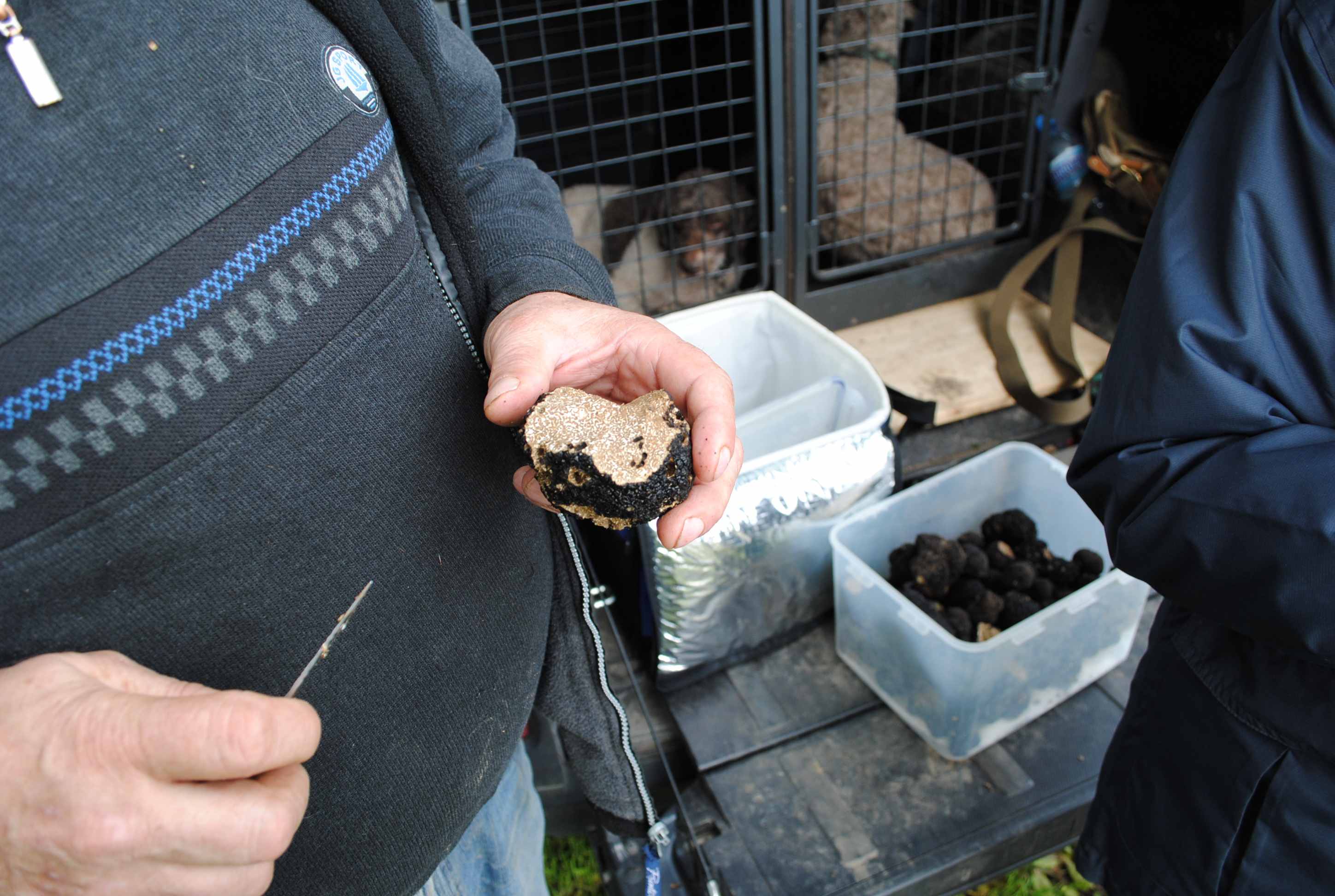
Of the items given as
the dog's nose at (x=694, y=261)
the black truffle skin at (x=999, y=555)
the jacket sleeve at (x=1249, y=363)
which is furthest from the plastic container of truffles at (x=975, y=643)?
the dog's nose at (x=694, y=261)

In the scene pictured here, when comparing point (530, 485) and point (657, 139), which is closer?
point (530, 485)

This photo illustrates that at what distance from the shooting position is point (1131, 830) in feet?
3.74

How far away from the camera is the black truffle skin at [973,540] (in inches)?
70.0

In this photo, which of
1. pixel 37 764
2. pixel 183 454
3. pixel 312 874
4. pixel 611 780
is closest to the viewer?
pixel 37 764

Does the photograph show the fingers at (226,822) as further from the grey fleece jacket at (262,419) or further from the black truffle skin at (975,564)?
the black truffle skin at (975,564)

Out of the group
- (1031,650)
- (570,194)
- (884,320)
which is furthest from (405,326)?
(884,320)

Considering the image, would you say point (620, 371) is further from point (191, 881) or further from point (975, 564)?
point (975, 564)

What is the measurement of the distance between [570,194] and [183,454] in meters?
1.77

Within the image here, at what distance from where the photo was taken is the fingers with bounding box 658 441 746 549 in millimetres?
794

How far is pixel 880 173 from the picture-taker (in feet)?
7.35

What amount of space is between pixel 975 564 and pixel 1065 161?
125 centimetres

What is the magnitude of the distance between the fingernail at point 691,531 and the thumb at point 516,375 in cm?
18

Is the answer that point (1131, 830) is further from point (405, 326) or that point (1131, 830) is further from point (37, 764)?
point (37, 764)

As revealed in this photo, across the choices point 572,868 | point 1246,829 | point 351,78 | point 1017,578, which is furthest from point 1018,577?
point 351,78
